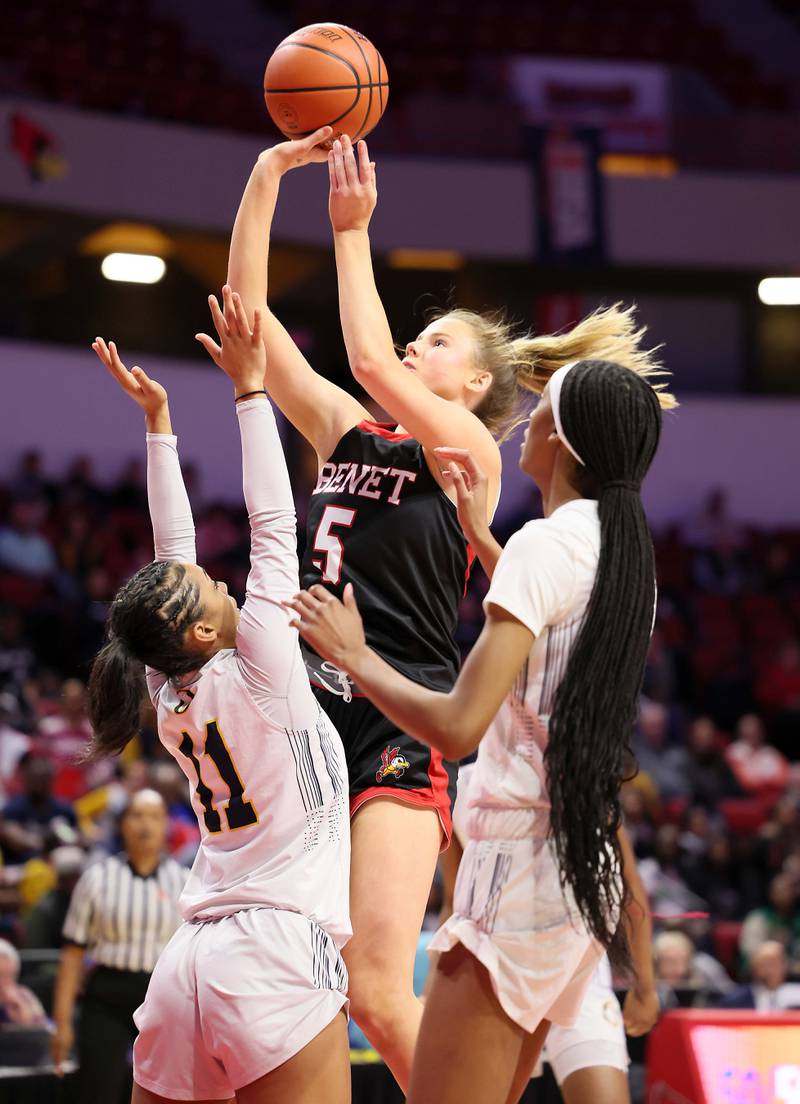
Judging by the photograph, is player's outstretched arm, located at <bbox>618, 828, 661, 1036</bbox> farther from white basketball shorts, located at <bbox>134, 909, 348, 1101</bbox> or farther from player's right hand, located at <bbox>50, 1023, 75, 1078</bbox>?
player's right hand, located at <bbox>50, 1023, 75, 1078</bbox>

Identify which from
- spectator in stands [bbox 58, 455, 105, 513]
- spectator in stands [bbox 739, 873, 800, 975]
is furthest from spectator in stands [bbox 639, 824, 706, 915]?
spectator in stands [bbox 58, 455, 105, 513]

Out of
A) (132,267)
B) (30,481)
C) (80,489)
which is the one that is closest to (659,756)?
(80,489)

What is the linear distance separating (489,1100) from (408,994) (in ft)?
2.50

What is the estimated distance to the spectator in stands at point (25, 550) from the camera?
40.8 ft

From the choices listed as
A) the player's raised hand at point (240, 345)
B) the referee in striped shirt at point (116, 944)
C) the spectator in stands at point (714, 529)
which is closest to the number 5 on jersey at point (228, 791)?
the player's raised hand at point (240, 345)

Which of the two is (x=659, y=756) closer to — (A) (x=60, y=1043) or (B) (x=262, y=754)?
(A) (x=60, y=1043)

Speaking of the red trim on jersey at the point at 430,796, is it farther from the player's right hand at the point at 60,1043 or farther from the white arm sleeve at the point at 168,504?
the player's right hand at the point at 60,1043

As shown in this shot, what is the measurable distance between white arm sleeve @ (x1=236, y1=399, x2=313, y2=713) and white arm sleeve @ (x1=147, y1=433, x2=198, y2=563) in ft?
1.13

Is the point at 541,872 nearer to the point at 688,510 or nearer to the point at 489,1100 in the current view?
the point at 489,1100

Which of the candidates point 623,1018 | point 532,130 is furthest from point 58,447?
point 623,1018

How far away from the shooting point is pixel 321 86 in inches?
159

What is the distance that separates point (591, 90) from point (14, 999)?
1352cm

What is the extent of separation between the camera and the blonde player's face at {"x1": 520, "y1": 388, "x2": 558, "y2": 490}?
2867mm

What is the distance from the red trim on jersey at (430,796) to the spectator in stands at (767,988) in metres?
4.78
